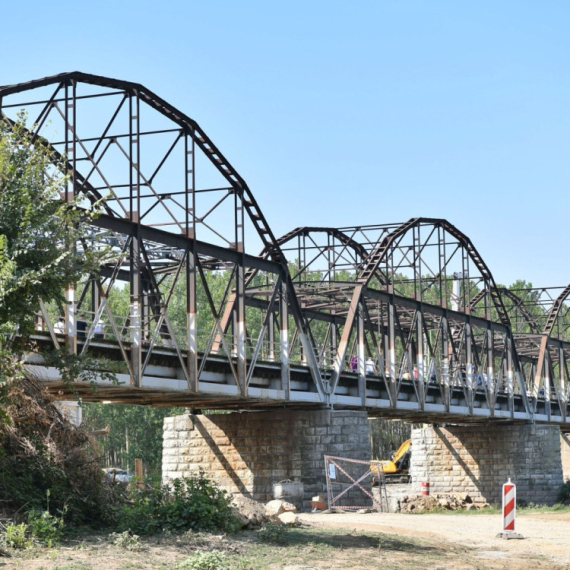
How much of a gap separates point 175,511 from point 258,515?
2.31m

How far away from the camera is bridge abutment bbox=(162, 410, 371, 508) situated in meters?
33.3

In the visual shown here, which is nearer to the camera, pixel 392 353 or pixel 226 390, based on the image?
pixel 226 390

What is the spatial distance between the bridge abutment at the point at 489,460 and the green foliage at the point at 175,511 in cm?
3303

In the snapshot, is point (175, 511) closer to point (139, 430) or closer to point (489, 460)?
point (489, 460)

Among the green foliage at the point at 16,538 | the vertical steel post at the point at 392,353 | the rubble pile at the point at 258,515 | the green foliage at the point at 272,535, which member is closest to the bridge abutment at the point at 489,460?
the vertical steel post at the point at 392,353

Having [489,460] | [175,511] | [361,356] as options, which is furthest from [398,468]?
[175,511]

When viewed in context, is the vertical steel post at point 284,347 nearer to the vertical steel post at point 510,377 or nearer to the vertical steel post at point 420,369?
the vertical steel post at point 420,369

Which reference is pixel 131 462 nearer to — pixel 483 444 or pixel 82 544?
pixel 483 444

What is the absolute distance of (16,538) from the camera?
14.4 m

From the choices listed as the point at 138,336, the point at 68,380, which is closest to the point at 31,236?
the point at 68,380

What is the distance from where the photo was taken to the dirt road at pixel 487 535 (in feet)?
62.5

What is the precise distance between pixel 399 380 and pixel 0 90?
21804 mm

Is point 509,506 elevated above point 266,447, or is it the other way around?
point 266,447

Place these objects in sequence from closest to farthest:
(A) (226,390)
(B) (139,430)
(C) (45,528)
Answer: (C) (45,528) → (A) (226,390) → (B) (139,430)
